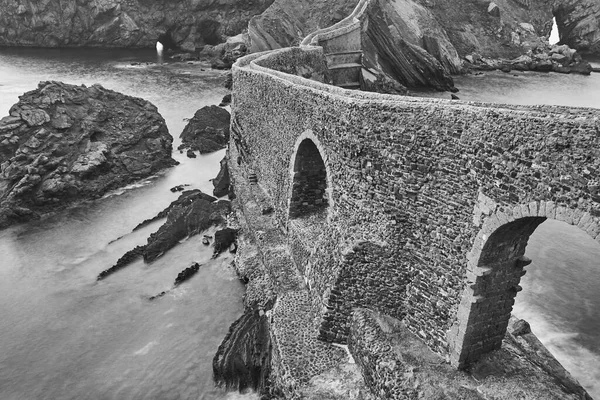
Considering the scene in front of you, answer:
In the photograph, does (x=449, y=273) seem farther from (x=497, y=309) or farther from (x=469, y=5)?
(x=469, y=5)

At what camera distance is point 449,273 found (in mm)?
10297

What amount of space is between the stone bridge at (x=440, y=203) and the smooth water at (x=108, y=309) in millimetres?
4658

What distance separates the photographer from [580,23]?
72625mm

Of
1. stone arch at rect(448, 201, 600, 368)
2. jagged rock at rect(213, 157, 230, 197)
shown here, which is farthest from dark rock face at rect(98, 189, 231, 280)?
stone arch at rect(448, 201, 600, 368)

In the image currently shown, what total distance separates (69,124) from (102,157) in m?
3.00

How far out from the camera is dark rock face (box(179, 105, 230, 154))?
3462cm

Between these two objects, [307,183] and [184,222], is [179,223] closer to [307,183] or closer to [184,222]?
[184,222]

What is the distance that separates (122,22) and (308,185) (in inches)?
3070

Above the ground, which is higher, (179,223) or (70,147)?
(70,147)

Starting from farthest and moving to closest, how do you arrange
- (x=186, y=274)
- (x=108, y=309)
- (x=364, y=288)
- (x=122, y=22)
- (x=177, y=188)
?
1. (x=122, y=22)
2. (x=177, y=188)
3. (x=186, y=274)
4. (x=108, y=309)
5. (x=364, y=288)

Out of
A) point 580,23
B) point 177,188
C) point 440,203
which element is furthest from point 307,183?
point 580,23

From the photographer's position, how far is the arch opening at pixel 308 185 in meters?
16.5

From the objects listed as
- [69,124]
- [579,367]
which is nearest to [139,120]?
[69,124]

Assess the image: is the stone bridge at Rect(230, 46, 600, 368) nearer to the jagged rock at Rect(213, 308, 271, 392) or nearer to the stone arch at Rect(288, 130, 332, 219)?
the stone arch at Rect(288, 130, 332, 219)
